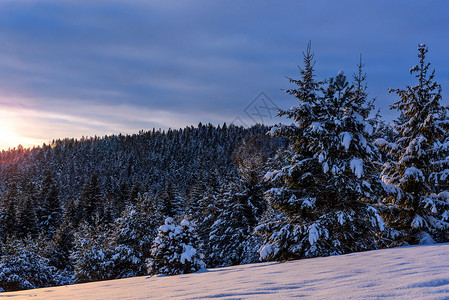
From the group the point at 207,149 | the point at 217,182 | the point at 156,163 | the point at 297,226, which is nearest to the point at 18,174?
the point at 156,163

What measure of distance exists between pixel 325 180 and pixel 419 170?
4.35 metres

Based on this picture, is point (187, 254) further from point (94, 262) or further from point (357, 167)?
point (94, 262)

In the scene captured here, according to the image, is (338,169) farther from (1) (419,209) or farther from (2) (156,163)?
(2) (156,163)

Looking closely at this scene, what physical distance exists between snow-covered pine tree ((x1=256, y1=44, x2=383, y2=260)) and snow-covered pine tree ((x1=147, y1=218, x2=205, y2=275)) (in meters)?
6.64

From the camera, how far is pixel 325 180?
12.3m

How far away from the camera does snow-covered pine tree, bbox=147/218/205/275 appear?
680 inches

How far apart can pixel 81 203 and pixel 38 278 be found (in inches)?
1274

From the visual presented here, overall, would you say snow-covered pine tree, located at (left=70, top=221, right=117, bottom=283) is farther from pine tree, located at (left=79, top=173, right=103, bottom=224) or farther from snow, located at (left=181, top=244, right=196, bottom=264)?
pine tree, located at (left=79, top=173, right=103, bottom=224)

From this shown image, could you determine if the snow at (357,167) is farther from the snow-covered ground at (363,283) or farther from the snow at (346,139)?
the snow-covered ground at (363,283)

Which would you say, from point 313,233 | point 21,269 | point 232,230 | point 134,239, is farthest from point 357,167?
point 21,269

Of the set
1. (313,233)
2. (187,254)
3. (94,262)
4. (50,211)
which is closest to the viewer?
(313,233)

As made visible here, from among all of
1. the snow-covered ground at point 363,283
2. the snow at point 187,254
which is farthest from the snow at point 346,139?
the snow at point 187,254

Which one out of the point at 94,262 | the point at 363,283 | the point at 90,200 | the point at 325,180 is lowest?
the point at 94,262

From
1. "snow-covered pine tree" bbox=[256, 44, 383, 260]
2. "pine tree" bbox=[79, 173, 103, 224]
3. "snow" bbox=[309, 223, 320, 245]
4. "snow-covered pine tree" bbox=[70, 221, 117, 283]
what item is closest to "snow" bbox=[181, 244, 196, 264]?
"snow-covered pine tree" bbox=[256, 44, 383, 260]
